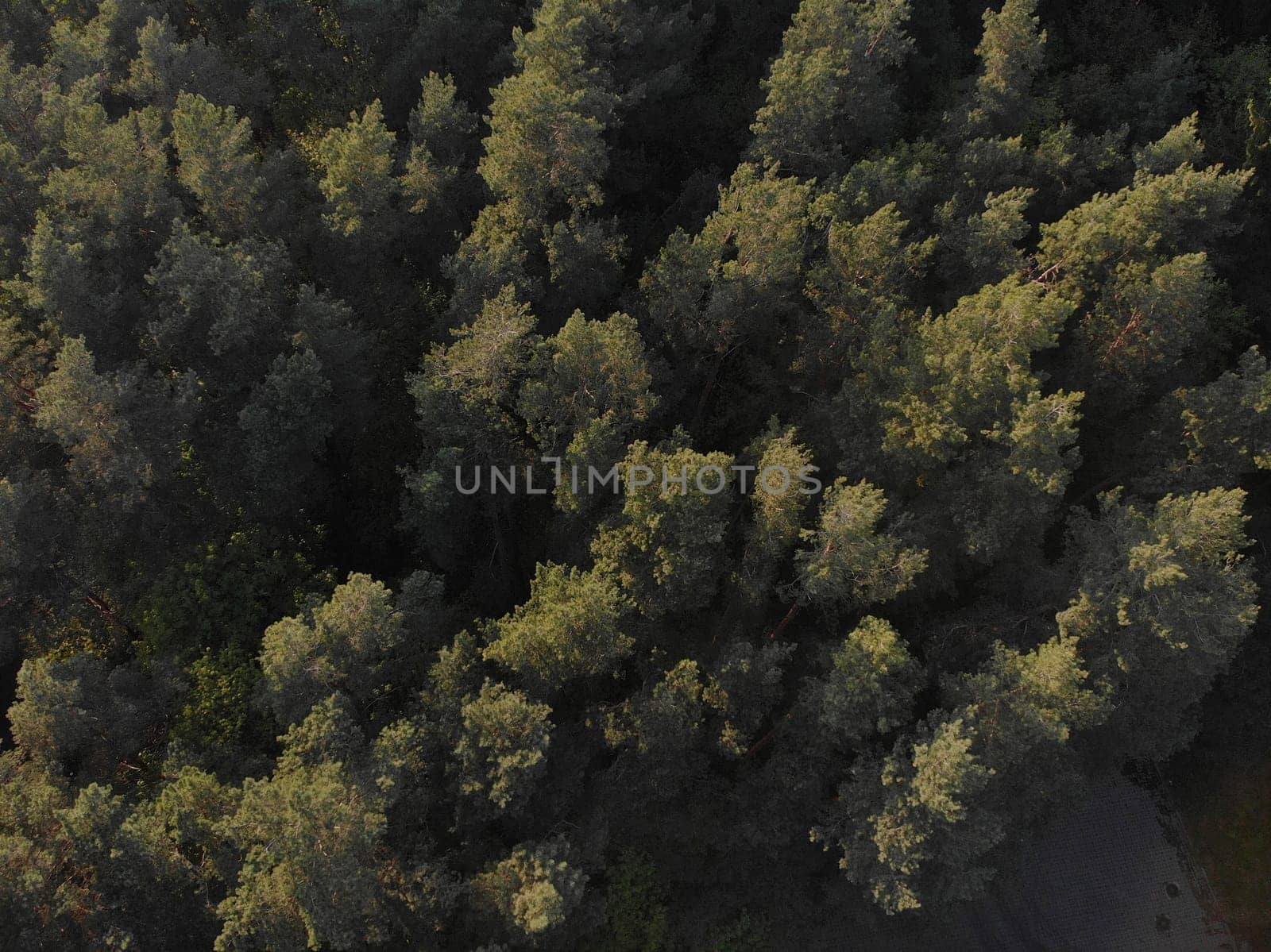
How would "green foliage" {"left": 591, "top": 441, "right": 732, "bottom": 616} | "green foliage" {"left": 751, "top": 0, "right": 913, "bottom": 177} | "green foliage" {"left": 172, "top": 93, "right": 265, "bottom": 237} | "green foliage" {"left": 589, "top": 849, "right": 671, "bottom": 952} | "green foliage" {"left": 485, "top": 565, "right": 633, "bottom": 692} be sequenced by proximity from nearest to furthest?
1. "green foliage" {"left": 485, "top": 565, "right": 633, "bottom": 692}
2. "green foliage" {"left": 591, "top": 441, "right": 732, "bottom": 616}
3. "green foliage" {"left": 589, "top": 849, "right": 671, "bottom": 952}
4. "green foliage" {"left": 172, "top": 93, "right": 265, "bottom": 237}
5. "green foliage" {"left": 751, "top": 0, "right": 913, "bottom": 177}

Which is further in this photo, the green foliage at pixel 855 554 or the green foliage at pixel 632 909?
the green foliage at pixel 632 909

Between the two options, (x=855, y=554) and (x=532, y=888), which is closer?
(x=532, y=888)

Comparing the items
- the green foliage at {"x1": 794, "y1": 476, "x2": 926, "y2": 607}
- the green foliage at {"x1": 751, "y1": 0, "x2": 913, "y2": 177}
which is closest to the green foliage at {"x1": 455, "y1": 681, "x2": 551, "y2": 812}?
the green foliage at {"x1": 794, "y1": 476, "x2": 926, "y2": 607}

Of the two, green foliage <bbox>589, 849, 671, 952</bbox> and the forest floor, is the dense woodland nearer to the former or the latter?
green foliage <bbox>589, 849, 671, 952</bbox>

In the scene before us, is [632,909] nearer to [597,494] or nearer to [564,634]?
[564,634]

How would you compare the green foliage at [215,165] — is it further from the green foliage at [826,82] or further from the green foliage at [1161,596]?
the green foliage at [1161,596]

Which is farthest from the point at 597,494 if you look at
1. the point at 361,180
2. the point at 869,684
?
the point at 361,180

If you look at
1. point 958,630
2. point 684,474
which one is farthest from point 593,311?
point 958,630

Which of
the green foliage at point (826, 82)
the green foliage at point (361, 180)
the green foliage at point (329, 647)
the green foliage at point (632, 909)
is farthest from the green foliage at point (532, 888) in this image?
the green foliage at point (826, 82)

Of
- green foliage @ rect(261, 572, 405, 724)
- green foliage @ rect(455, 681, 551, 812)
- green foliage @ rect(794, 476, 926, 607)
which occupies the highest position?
green foliage @ rect(794, 476, 926, 607)
